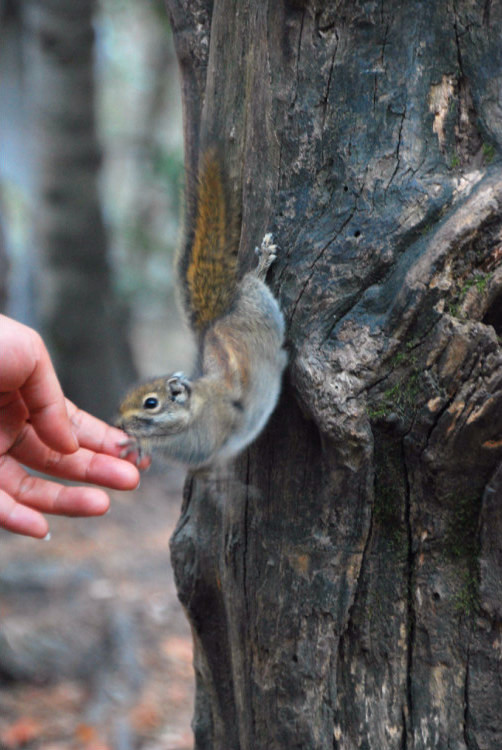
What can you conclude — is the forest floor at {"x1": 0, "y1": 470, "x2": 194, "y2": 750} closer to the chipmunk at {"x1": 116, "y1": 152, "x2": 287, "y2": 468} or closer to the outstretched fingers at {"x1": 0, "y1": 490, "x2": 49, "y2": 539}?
the chipmunk at {"x1": 116, "y1": 152, "x2": 287, "y2": 468}

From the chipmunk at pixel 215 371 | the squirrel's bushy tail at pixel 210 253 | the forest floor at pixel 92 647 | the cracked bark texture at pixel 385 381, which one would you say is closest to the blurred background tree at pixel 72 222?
the forest floor at pixel 92 647

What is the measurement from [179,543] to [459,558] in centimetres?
89

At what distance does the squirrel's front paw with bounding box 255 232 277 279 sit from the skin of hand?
0.59 meters

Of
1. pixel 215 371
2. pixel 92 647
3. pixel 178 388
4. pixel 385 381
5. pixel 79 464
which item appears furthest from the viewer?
pixel 92 647

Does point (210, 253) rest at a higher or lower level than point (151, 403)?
higher

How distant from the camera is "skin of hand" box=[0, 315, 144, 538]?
194 centimetres

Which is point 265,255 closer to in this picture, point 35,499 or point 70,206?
point 35,499

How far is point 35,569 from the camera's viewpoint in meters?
4.41

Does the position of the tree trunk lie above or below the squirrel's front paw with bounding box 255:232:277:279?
above

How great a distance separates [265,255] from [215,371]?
0.55 metres

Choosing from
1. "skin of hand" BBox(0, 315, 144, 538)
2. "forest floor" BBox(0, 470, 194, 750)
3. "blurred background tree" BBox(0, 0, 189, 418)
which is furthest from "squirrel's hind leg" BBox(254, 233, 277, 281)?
"blurred background tree" BBox(0, 0, 189, 418)

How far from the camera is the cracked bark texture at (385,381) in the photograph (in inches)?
64.5

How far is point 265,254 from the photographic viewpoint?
189 centimetres

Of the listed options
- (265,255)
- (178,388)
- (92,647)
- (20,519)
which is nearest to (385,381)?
(265,255)
